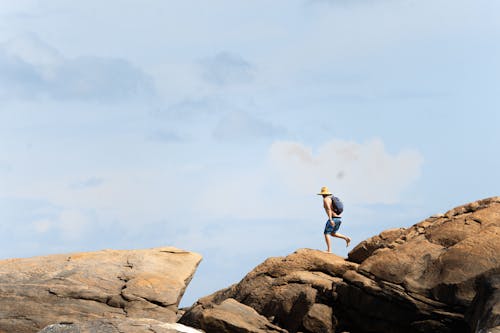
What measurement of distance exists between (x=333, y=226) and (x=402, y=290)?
27.7ft

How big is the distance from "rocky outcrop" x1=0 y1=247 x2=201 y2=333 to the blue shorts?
5.59 meters

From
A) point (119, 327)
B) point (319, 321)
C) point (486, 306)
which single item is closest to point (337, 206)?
point (319, 321)

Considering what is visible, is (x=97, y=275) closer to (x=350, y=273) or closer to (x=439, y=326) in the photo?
(x=350, y=273)

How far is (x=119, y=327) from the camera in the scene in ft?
61.0

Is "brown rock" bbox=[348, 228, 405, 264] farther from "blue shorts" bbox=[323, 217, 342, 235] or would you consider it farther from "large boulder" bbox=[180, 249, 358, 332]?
"blue shorts" bbox=[323, 217, 342, 235]

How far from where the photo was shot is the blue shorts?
30016 mm


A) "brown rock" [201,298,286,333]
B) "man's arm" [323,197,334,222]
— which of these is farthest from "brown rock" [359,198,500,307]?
"man's arm" [323,197,334,222]

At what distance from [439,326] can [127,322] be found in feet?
25.9

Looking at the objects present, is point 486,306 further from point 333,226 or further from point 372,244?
point 333,226

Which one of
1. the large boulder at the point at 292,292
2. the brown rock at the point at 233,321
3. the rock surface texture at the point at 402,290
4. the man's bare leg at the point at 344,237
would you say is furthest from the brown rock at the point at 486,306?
the man's bare leg at the point at 344,237

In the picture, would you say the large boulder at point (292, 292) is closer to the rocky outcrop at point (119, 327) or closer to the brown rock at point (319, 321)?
the brown rock at point (319, 321)

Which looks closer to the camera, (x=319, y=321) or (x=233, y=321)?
(x=233, y=321)

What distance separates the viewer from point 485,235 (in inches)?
871

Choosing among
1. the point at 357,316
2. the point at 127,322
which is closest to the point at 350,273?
the point at 357,316
